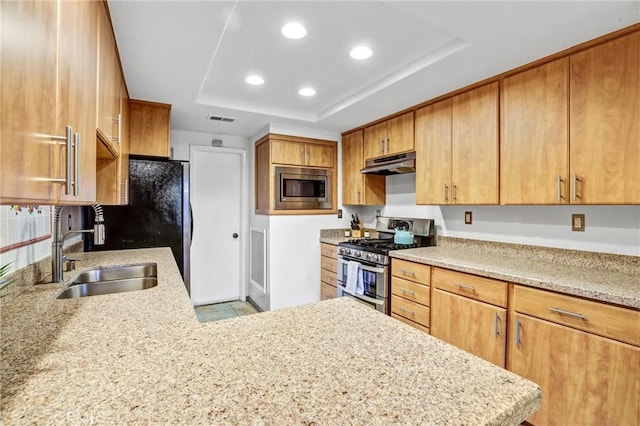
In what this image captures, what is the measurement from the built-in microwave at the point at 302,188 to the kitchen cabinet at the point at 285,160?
0.12ft

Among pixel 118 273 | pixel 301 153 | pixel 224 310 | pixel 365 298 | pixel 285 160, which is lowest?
pixel 224 310

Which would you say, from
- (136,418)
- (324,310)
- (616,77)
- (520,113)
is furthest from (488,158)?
(136,418)

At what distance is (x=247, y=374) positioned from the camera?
68 cm

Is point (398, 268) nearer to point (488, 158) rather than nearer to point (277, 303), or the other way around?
point (488, 158)

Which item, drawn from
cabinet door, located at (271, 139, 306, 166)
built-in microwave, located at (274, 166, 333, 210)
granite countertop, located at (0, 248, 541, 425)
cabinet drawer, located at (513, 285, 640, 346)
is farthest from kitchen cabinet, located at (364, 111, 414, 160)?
granite countertop, located at (0, 248, 541, 425)

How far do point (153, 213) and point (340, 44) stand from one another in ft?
7.04

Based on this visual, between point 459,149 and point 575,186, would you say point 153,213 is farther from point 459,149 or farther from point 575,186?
point 575,186

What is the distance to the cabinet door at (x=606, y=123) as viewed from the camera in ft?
5.20

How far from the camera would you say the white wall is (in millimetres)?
1853

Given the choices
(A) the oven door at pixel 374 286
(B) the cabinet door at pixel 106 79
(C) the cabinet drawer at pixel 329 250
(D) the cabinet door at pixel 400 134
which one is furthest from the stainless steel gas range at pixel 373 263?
(B) the cabinet door at pixel 106 79

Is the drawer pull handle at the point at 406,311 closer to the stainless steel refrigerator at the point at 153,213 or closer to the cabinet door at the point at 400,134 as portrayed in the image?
the cabinet door at the point at 400,134

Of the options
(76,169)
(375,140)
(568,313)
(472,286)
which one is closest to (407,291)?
(472,286)

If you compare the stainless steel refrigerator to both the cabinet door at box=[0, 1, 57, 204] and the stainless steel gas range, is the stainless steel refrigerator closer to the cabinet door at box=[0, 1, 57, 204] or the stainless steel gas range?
the stainless steel gas range

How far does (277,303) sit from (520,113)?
2.89 meters
